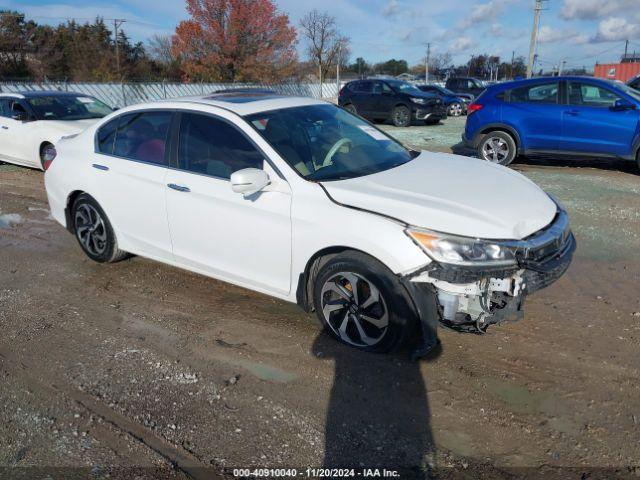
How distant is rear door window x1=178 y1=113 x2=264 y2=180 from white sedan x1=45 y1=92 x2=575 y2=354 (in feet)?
0.03

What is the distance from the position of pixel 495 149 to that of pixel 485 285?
779 centimetres

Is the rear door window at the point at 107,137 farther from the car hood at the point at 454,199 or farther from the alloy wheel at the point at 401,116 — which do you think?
the alloy wheel at the point at 401,116

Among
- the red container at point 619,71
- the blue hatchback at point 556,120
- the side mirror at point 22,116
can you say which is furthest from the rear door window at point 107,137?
the red container at point 619,71

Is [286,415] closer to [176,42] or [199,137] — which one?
[199,137]

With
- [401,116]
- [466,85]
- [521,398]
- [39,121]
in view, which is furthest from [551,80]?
[466,85]

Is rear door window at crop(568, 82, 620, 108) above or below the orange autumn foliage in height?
below

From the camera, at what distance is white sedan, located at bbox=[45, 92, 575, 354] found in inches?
128

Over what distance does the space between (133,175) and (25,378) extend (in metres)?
1.90

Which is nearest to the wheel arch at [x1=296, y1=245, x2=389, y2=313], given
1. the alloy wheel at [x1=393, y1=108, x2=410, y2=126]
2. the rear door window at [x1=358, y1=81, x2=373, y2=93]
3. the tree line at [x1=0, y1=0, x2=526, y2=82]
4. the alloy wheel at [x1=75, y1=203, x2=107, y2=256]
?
the alloy wheel at [x1=75, y1=203, x2=107, y2=256]

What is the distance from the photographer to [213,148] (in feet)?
13.9

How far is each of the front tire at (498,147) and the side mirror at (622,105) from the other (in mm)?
1740

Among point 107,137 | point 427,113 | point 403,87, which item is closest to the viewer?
point 107,137

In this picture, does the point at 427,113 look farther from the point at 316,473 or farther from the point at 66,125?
the point at 316,473

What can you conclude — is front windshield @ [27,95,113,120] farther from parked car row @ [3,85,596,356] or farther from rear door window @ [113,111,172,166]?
rear door window @ [113,111,172,166]
